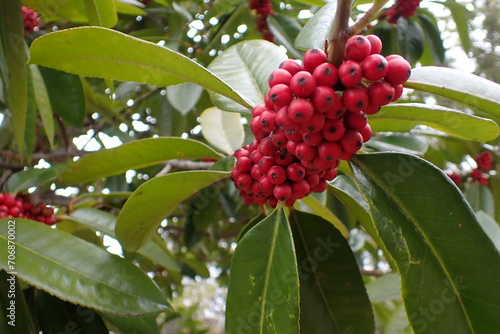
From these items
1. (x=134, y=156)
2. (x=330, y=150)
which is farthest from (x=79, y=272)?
(x=330, y=150)

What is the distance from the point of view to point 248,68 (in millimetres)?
1494

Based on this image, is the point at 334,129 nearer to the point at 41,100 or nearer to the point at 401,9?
the point at 41,100

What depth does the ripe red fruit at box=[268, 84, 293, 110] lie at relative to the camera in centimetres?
95

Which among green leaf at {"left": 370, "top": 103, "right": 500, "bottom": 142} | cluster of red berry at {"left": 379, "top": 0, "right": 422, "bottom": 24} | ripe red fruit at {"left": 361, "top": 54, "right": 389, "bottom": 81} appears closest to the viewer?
ripe red fruit at {"left": 361, "top": 54, "right": 389, "bottom": 81}

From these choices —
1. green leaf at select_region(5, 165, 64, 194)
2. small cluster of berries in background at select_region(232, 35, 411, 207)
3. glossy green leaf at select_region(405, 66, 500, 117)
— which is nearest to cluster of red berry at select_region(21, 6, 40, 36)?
green leaf at select_region(5, 165, 64, 194)

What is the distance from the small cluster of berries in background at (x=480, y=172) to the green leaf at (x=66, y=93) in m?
2.18

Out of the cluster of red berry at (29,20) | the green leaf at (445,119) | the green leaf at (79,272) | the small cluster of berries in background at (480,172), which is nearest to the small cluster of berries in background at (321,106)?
the green leaf at (445,119)

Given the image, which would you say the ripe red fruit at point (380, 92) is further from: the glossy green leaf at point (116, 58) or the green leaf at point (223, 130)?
the green leaf at point (223, 130)

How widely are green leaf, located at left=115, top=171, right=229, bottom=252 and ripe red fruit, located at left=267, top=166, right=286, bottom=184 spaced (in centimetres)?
20

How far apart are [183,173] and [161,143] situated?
17 centimetres

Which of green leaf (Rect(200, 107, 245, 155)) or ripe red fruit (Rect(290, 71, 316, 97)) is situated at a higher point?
ripe red fruit (Rect(290, 71, 316, 97))

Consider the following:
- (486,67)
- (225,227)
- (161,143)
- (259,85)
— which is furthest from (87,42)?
(486,67)

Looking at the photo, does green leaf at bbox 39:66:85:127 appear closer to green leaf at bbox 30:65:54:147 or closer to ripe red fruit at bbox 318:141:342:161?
green leaf at bbox 30:65:54:147

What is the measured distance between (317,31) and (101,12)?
776 mm
